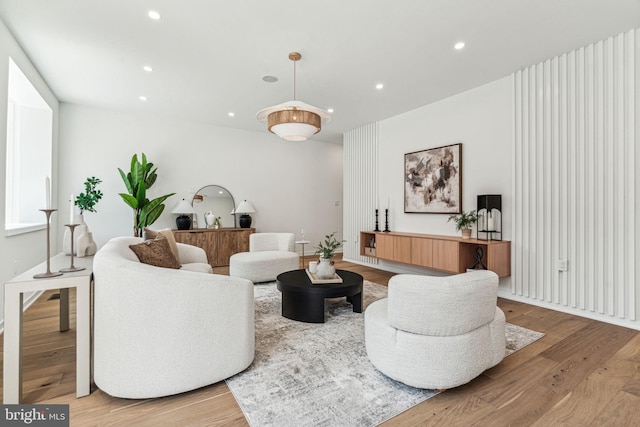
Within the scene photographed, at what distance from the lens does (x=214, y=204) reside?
6.20m

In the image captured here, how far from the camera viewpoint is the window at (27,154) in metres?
3.99

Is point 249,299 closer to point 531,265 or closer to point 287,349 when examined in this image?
point 287,349

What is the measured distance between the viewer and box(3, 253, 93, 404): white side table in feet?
5.42

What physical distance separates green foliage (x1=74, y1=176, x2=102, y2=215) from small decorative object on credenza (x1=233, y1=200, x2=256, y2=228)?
7.69 ft

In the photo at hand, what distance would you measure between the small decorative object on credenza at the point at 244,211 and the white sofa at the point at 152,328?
430 centimetres

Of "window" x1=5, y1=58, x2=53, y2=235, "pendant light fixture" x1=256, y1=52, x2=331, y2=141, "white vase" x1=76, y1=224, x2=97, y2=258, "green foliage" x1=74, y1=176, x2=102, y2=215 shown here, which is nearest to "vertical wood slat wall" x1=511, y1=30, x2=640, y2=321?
"pendant light fixture" x1=256, y1=52, x2=331, y2=141

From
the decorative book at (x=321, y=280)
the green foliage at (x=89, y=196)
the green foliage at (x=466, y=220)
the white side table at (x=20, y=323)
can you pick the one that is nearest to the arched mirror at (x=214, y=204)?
the green foliage at (x=89, y=196)

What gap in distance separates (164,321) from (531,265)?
13.3ft

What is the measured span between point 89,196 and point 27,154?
933 millimetres

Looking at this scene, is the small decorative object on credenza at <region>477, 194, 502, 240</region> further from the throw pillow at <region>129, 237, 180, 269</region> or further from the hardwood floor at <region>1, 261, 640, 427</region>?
the throw pillow at <region>129, 237, 180, 269</region>

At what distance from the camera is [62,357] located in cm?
230

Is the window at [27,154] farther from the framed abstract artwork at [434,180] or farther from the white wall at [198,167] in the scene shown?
the framed abstract artwork at [434,180]

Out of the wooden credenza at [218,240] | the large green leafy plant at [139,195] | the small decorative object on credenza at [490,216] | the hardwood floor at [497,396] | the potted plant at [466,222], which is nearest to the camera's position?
the hardwood floor at [497,396]

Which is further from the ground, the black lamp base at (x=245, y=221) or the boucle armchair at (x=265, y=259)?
the black lamp base at (x=245, y=221)
